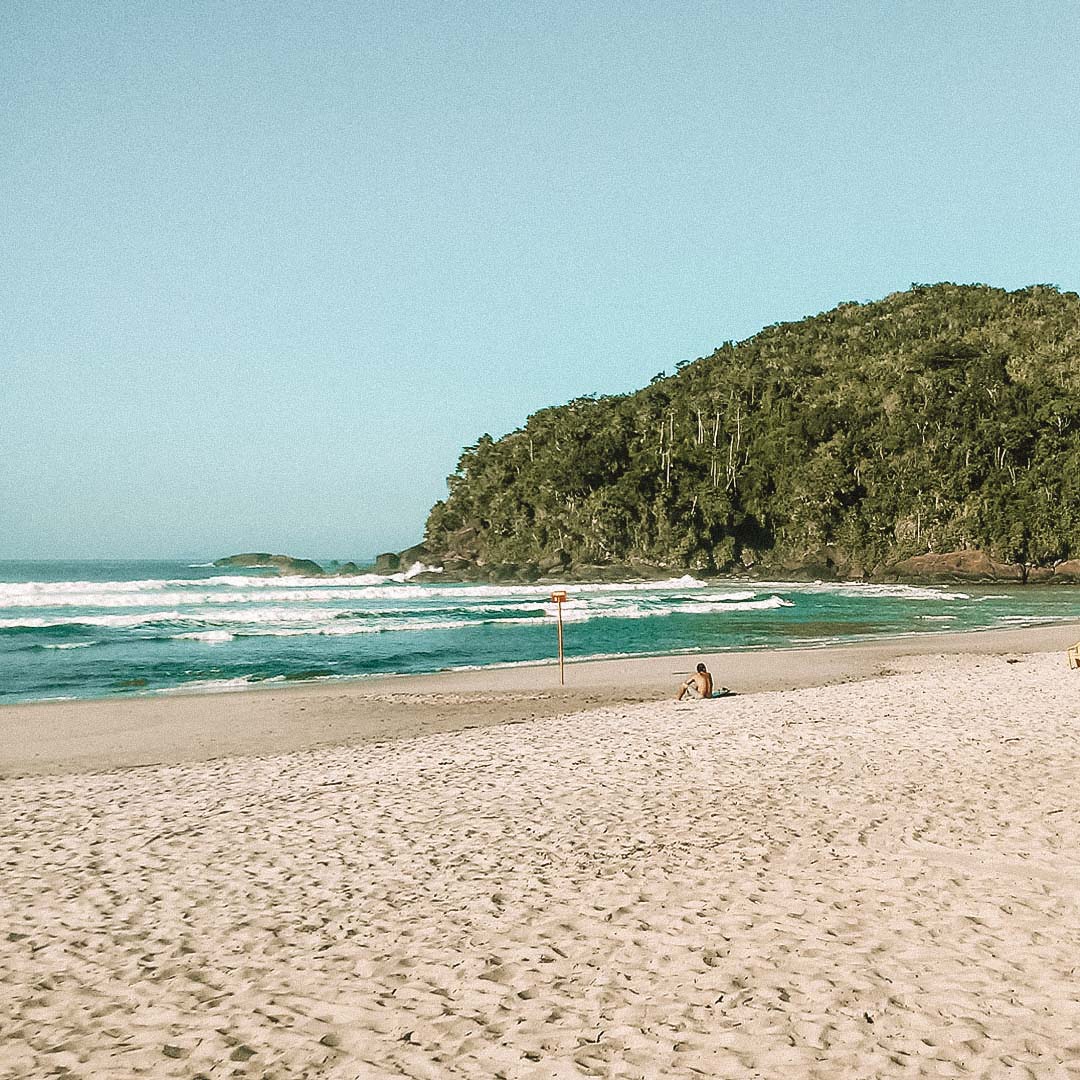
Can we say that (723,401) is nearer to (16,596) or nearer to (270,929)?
(16,596)

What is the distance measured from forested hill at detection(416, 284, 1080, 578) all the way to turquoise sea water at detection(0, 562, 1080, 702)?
19.6 meters

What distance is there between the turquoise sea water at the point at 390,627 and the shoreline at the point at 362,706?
2323mm

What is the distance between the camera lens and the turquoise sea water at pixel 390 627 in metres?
24.2

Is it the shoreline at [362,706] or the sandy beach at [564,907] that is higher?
the sandy beach at [564,907]

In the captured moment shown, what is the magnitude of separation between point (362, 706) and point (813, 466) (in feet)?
239

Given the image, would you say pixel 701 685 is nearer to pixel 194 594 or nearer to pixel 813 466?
pixel 194 594

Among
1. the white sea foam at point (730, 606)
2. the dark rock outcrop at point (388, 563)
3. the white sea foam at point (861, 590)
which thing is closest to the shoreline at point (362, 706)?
the white sea foam at point (730, 606)

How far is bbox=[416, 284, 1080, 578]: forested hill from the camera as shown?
3068 inches

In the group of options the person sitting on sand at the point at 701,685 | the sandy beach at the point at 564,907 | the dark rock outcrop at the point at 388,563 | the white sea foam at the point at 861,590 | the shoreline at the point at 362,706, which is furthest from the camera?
the dark rock outcrop at the point at 388,563

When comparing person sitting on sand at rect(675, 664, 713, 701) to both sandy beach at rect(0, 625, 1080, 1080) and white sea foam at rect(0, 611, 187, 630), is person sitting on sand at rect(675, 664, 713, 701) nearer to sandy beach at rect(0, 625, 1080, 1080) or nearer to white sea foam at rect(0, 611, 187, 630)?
sandy beach at rect(0, 625, 1080, 1080)

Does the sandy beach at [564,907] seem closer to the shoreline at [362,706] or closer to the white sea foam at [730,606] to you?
the shoreline at [362,706]

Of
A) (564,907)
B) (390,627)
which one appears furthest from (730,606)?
Result: (564,907)

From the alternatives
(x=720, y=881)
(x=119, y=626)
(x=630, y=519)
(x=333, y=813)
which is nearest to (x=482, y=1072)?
(x=720, y=881)

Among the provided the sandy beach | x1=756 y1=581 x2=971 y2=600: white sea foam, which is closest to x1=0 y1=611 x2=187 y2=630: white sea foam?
the sandy beach
